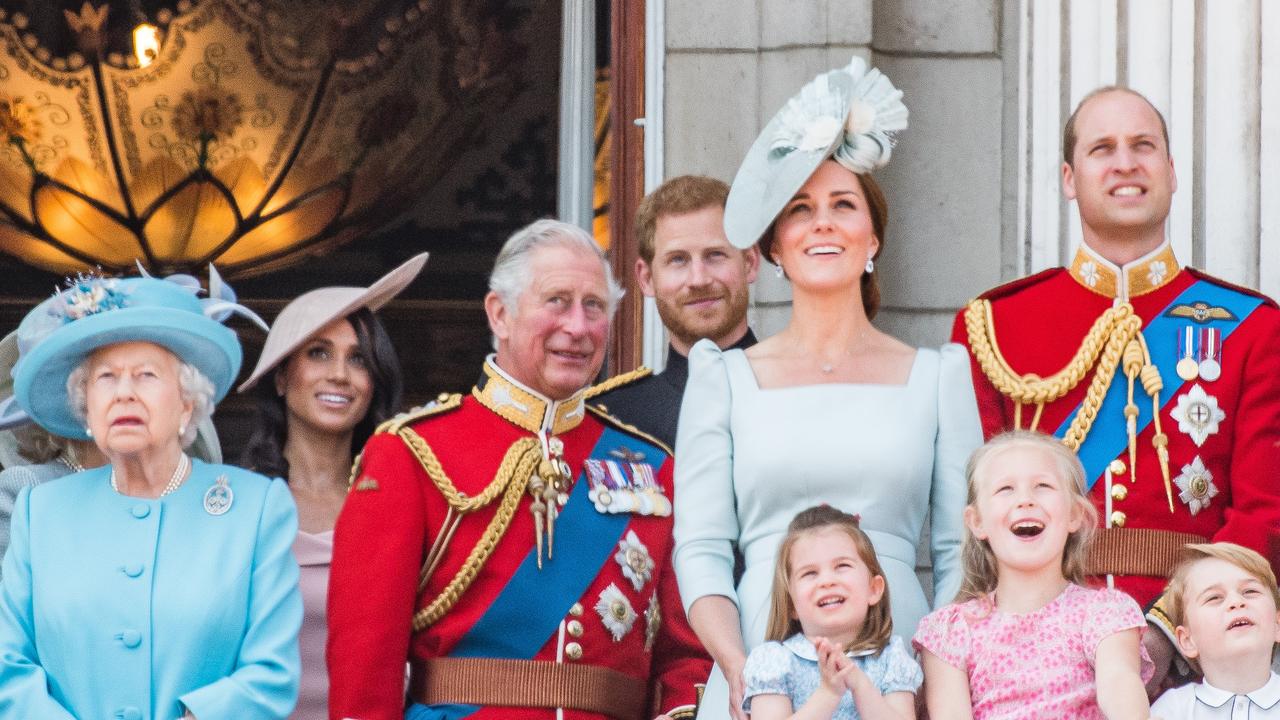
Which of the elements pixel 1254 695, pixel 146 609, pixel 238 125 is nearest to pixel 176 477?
pixel 146 609

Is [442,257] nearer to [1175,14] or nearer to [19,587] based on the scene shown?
[1175,14]

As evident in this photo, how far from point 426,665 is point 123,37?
17.6ft

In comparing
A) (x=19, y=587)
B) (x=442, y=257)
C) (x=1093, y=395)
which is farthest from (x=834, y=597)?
(x=442, y=257)

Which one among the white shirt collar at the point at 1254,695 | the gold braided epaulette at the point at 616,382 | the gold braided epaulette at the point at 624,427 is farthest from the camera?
the gold braided epaulette at the point at 616,382

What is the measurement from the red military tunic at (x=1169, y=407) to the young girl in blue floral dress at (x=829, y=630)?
0.71 metres

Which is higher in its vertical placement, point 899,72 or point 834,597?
point 899,72

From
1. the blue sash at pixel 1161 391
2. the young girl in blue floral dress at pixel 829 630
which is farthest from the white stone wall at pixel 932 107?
the young girl in blue floral dress at pixel 829 630

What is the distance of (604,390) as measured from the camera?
5.29m

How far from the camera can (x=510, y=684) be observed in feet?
14.5

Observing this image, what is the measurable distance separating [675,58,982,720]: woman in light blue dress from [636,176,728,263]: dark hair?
3.42ft

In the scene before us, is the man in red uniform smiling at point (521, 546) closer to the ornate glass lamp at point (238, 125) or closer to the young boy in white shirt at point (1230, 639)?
the young boy in white shirt at point (1230, 639)

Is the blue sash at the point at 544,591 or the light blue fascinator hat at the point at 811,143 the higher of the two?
the light blue fascinator hat at the point at 811,143

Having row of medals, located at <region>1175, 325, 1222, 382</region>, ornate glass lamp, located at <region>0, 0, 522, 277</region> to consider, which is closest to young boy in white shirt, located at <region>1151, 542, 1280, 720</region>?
row of medals, located at <region>1175, 325, 1222, 382</region>

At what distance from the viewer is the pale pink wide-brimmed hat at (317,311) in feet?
17.0
